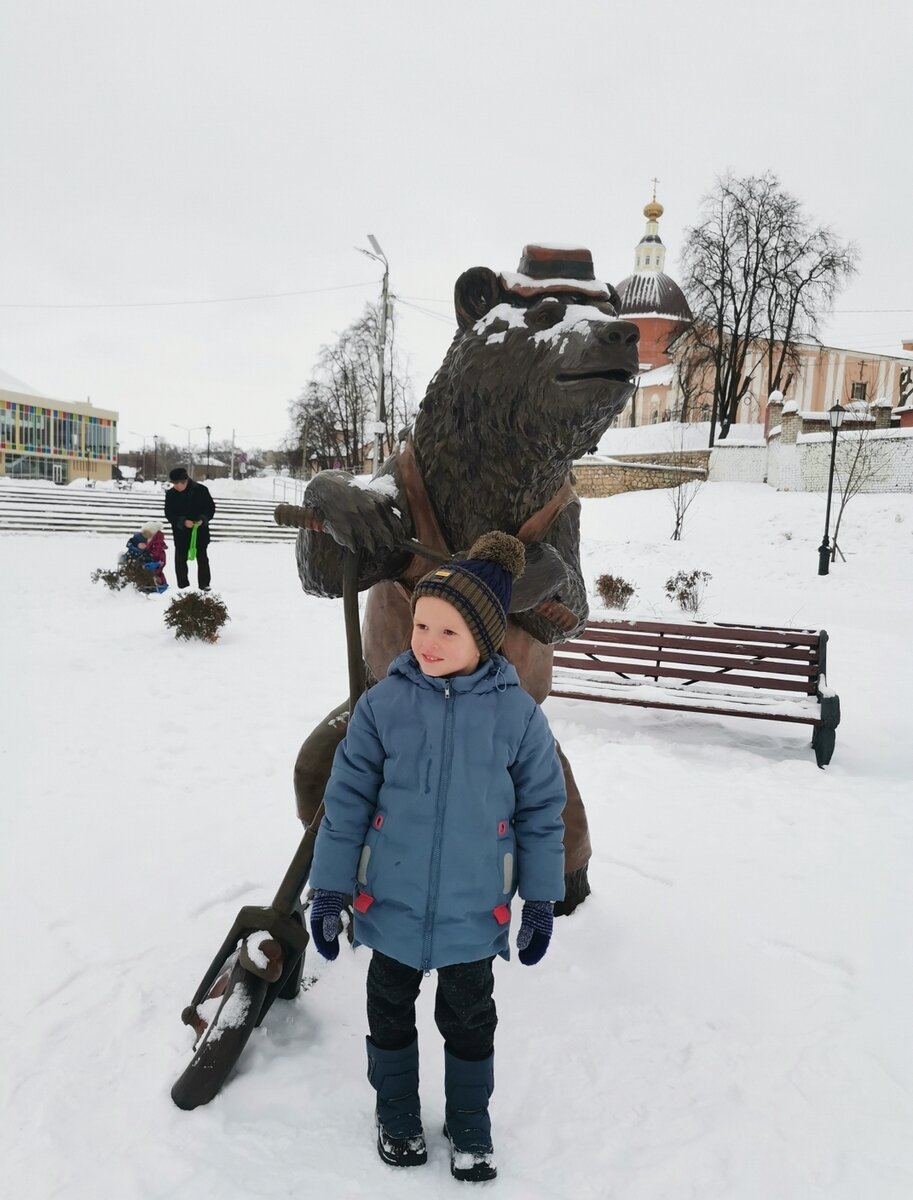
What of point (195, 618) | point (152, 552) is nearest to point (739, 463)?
point (152, 552)

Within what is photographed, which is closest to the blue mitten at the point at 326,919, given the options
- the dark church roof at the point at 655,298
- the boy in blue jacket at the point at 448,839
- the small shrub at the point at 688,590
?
the boy in blue jacket at the point at 448,839

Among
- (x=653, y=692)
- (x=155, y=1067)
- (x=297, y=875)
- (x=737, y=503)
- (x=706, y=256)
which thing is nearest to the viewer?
(x=155, y=1067)

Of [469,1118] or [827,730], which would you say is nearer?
→ [469,1118]

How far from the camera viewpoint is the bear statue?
1661 mm

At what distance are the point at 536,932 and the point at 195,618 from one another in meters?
6.00

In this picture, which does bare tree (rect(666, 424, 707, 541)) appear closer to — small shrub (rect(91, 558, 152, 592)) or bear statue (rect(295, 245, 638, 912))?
small shrub (rect(91, 558, 152, 592))

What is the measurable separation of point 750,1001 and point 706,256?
93.3 ft

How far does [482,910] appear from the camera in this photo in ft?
5.23

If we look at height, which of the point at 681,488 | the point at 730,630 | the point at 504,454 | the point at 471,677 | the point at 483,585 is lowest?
the point at 730,630

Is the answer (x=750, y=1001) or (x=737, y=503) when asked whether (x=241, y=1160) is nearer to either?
(x=750, y=1001)

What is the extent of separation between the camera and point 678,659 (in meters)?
5.68

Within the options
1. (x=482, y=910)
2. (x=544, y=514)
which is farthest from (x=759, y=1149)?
(x=544, y=514)

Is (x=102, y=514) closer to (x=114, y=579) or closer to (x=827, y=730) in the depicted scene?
(x=114, y=579)

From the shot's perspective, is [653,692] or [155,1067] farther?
[653,692]
